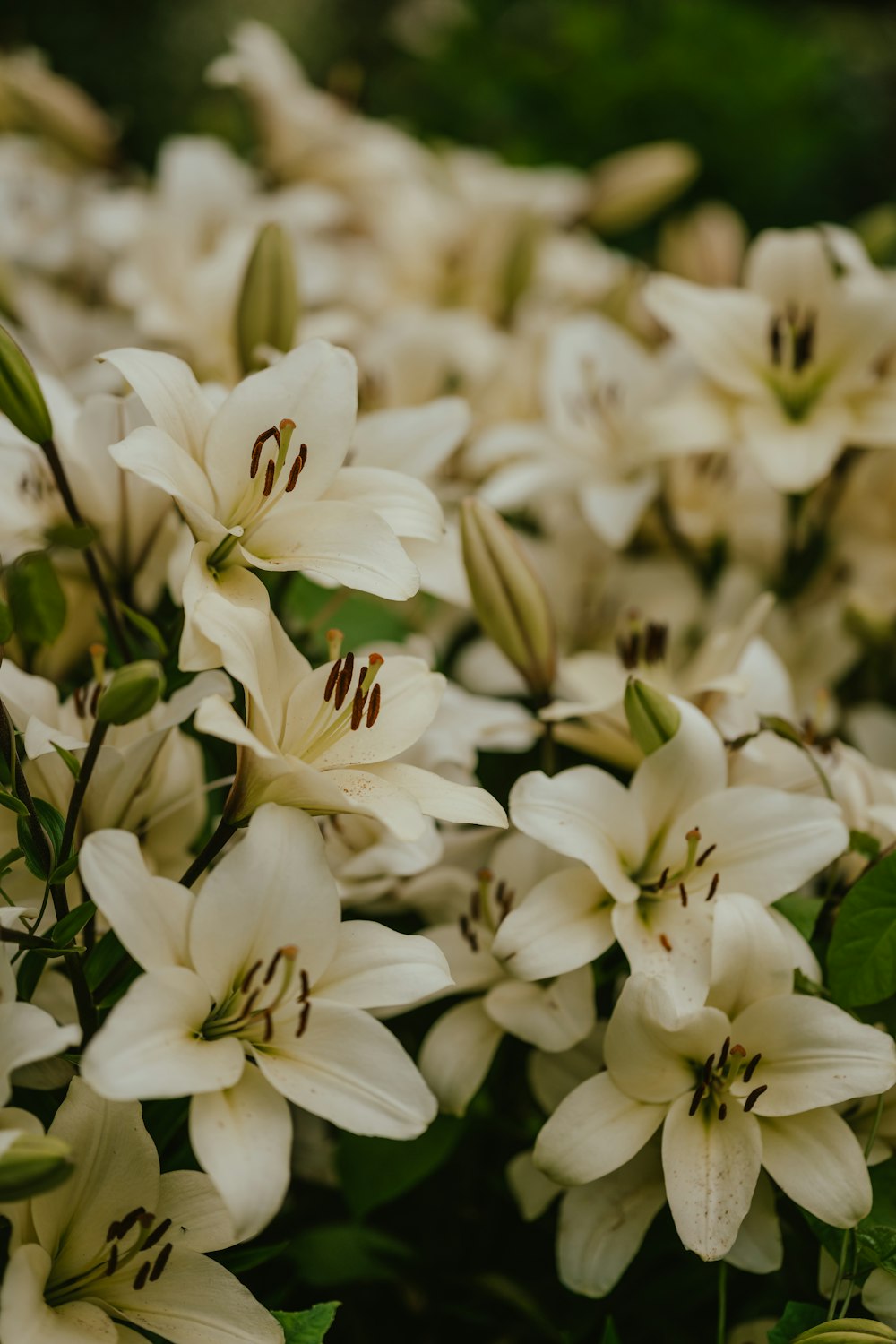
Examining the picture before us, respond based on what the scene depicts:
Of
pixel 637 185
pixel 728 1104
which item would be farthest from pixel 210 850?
pixel 637 185

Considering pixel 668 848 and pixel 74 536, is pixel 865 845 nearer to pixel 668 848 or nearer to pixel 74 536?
pixel 668 848

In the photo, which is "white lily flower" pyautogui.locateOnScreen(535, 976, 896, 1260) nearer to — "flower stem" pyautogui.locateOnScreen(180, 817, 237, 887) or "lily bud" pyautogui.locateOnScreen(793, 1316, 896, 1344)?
"lily bud" pyautogui.locateOnScreen(793, 1316, 896, 1344)

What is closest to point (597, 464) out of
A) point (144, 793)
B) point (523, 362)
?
point (523, 362)

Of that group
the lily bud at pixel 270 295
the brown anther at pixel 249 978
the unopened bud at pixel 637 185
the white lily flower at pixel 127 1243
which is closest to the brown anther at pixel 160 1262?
the white lily flower at pixel 127 1243

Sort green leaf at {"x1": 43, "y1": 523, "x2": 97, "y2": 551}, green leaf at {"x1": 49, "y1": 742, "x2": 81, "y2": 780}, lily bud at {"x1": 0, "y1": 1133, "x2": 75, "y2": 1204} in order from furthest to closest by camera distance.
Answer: green leaf at {"x1": 43, "y1": 523, "x2": 97, "y2": 551}, green leaf at {"x1": 49, "y1": 742, "x2": 81, "y2": 780}, lily bud at {"x1": 0, "y1": 1133, "x2": 75, "y2": 1204}

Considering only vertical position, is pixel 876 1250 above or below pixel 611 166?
below

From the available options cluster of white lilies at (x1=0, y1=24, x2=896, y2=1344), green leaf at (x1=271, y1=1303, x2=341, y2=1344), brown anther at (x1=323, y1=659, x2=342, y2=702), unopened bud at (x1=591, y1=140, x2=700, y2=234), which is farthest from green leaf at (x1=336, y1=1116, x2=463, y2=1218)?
unopened bud at (x1=591, y1=140, x2=700, y2=234)

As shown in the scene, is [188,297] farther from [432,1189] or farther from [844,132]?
[844,132]

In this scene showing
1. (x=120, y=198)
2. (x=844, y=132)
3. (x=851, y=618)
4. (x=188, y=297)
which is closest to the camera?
(x=851, y=618)
